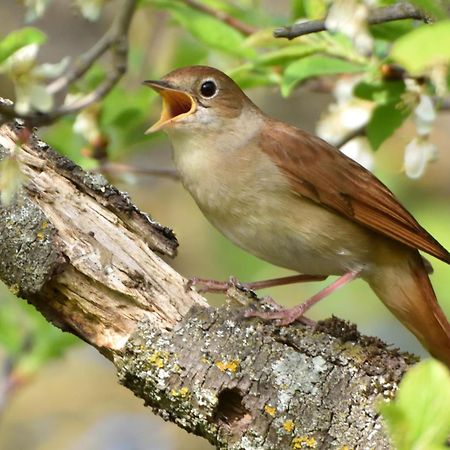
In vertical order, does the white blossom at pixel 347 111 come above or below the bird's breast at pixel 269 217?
above

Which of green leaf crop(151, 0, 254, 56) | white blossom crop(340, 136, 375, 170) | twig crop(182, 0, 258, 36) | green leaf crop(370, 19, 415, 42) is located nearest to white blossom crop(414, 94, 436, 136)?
green leaf crop(370, 19, 415, 42)

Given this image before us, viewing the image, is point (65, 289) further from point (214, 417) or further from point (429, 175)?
point (429, 175)

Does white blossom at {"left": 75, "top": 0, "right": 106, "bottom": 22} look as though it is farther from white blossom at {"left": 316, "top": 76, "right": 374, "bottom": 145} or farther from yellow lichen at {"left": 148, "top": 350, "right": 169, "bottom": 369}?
yellow lichen at {"left": 148, "top": 350, "right": 169, "bottom": 369}

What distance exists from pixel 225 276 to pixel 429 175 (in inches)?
109

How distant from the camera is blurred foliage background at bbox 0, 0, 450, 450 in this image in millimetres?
3518

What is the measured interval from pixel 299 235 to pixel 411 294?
0.54 meters

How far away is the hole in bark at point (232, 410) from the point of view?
117 inches

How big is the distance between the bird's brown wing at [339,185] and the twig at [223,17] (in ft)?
1.59

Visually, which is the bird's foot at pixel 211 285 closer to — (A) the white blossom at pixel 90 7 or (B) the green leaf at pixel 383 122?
(B) the green leaf at pixel 383 122

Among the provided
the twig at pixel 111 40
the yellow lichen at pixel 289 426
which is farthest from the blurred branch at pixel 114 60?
the yellow lichen at pixel 289 426

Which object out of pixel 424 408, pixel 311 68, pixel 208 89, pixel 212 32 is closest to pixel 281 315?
pixel 311 68

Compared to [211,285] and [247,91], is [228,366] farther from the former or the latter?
[247,91]

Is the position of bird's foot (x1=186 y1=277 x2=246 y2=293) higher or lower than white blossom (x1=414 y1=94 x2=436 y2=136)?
lower

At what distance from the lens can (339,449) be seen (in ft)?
9.75
